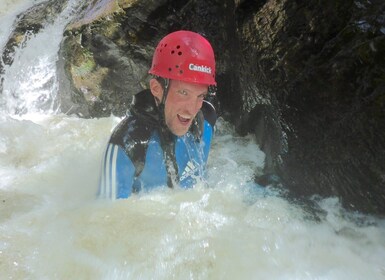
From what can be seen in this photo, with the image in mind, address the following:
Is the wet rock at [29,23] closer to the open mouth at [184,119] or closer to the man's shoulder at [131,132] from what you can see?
the man's shoulder at [131,132]

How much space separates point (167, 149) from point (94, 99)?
3058 mm

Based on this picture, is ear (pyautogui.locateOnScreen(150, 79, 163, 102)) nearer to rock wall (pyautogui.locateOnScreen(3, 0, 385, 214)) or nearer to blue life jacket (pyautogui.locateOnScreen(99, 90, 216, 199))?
blue life jacket (pyautogui.locateOnScreen(99, 90, 216, 199))

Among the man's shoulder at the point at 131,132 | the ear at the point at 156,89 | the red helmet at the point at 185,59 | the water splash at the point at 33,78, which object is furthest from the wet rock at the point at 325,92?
the water splash at the point at 33,78

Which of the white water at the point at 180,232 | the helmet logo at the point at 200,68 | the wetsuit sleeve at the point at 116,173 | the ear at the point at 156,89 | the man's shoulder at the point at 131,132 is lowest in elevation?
the white water at the point at 180,232

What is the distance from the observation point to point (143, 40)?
5.73 meters

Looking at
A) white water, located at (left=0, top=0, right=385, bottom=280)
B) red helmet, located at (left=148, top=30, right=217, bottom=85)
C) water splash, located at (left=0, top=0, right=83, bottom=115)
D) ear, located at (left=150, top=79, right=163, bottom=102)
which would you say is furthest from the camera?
water splash, located at (left=0, top=0, right=83, bottom=115)

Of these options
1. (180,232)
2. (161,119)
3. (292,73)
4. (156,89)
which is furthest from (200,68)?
(180,232)

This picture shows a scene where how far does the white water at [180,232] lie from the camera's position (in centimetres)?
295

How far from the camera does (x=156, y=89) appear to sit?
10.8 feet

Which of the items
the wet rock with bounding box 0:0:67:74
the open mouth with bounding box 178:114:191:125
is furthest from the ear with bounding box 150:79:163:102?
the wet rock with bounding box 0:0:67:74

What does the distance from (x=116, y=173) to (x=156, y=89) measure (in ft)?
2.50

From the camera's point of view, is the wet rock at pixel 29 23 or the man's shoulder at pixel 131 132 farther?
the wet rock at pixel 29 23

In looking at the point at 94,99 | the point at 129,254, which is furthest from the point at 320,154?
the point at 94,99

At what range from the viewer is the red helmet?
3.11 m
